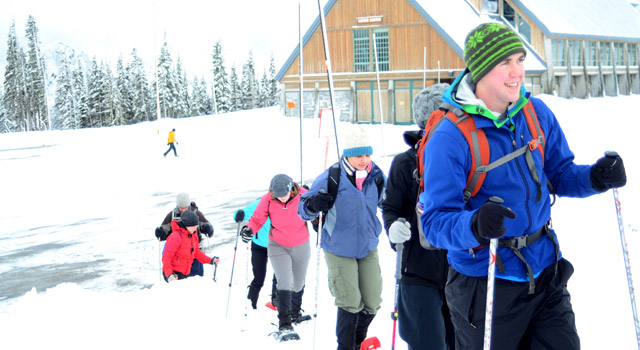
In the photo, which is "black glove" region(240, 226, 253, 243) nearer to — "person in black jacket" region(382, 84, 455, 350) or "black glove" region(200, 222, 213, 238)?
"black glove" region(200, 222, 213, 238)

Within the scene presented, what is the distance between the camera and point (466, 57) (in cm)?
292

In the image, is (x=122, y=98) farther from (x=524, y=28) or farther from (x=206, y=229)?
(x=206, y=229)

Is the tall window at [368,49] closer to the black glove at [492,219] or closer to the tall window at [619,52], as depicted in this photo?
the tall window at [619,52]

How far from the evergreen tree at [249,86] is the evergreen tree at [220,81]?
26.6ft

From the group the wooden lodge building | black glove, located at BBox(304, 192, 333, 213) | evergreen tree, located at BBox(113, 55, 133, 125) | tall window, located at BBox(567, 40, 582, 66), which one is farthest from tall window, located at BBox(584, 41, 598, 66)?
evergreen tree, located at BBox(113, 55, 133, 125)

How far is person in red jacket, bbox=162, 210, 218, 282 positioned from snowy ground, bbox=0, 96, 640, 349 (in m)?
0.28

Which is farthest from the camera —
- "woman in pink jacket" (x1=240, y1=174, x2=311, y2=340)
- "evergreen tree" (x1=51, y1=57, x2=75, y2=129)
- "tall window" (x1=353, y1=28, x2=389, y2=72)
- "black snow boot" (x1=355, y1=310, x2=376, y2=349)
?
"evergreen tree" (x1=51, y1=57, x2=75, y2=129)

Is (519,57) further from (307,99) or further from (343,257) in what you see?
(307,99)

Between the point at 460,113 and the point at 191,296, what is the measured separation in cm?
609

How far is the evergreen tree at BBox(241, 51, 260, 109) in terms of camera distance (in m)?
87.4

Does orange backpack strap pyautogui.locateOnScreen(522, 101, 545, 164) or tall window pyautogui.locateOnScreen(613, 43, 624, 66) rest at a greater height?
tall window pyautogui.locateOnScreen(613, 43, 624, 66)

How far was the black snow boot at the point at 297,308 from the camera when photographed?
→ 719 cm

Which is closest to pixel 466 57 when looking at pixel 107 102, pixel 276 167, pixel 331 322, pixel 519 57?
pixel 519 57

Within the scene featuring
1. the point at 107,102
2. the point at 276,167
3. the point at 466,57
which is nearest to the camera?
the point at 466,57
